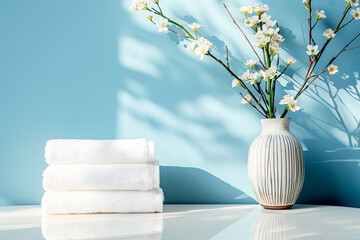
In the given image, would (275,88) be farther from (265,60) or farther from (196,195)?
(196,195)

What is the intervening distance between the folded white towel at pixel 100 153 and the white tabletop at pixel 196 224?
15 centimetres

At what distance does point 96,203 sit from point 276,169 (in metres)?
0.48

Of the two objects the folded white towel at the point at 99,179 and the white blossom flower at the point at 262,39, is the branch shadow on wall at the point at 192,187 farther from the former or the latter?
the white blossom flower at the point at 262,39

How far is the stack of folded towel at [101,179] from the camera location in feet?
3.71

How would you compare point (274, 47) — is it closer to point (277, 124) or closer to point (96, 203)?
point (277, 124)

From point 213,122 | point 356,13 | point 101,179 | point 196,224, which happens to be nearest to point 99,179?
point 101,179

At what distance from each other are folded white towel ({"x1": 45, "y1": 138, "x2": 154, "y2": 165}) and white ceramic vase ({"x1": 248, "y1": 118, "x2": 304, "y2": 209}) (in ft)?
0.95

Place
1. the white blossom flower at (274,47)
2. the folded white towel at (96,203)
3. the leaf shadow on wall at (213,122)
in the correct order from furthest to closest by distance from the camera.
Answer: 1. the leaf shadow on wall at (213,122)
2. the white blossom flower at (274,47)
3. the folded white towel at (96,203)

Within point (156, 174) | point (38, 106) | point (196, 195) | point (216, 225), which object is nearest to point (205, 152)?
point (196, 195)

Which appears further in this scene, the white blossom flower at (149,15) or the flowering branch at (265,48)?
the white blossom flower at (149,15)

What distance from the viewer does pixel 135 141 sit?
1182 mm

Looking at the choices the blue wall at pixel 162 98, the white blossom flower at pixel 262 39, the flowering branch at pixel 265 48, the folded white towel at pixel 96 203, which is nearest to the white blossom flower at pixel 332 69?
the flowering branch at pixel 265 48

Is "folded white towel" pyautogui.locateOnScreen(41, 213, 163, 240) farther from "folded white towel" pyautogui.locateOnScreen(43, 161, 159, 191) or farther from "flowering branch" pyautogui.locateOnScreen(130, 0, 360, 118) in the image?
"flowering branch" pyautogui.locateOnScreen(130, 0, 360, 118)

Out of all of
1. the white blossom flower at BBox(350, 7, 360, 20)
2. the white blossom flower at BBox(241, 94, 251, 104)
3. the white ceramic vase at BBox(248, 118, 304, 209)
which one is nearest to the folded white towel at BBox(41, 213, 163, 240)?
the white ceramic vase at BBox(248, 118, 304, 209)
